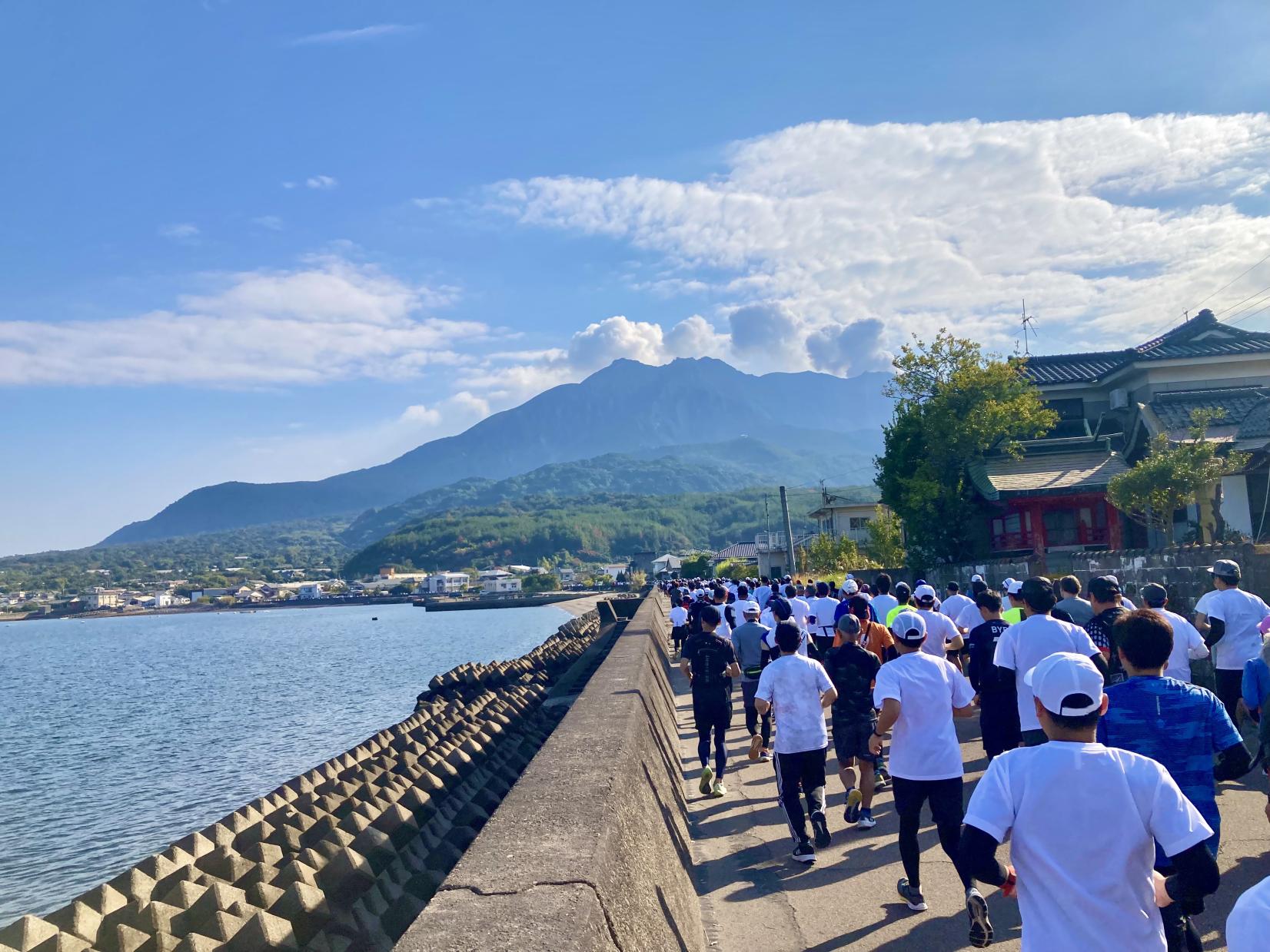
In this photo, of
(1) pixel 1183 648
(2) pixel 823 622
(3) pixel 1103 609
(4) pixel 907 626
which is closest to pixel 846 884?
(4) pixel 907 626

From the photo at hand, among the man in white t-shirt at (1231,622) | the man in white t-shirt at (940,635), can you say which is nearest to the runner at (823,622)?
the man in white t-shirt at (940,635)

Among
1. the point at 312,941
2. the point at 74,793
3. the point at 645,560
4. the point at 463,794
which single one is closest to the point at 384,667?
the point at 74,793

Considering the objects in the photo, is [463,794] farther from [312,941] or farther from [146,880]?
[312,941]

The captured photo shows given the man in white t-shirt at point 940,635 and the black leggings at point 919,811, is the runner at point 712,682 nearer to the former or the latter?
the man in white t-shirt at point 940,635

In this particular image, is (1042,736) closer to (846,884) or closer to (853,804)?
(846,884)

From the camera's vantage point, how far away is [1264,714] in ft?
16.1

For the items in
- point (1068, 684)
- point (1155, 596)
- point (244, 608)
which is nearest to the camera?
point (1068, 684)

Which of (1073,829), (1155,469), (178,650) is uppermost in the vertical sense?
(1155,469)

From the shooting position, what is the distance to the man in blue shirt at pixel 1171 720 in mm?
4395

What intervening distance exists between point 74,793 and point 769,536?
6589cm

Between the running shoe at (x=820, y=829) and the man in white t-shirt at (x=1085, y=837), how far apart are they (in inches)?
183

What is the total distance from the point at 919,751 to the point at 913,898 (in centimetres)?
87

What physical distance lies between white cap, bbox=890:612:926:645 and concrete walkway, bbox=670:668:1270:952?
1.52 metres

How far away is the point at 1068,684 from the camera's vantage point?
3338 mm
